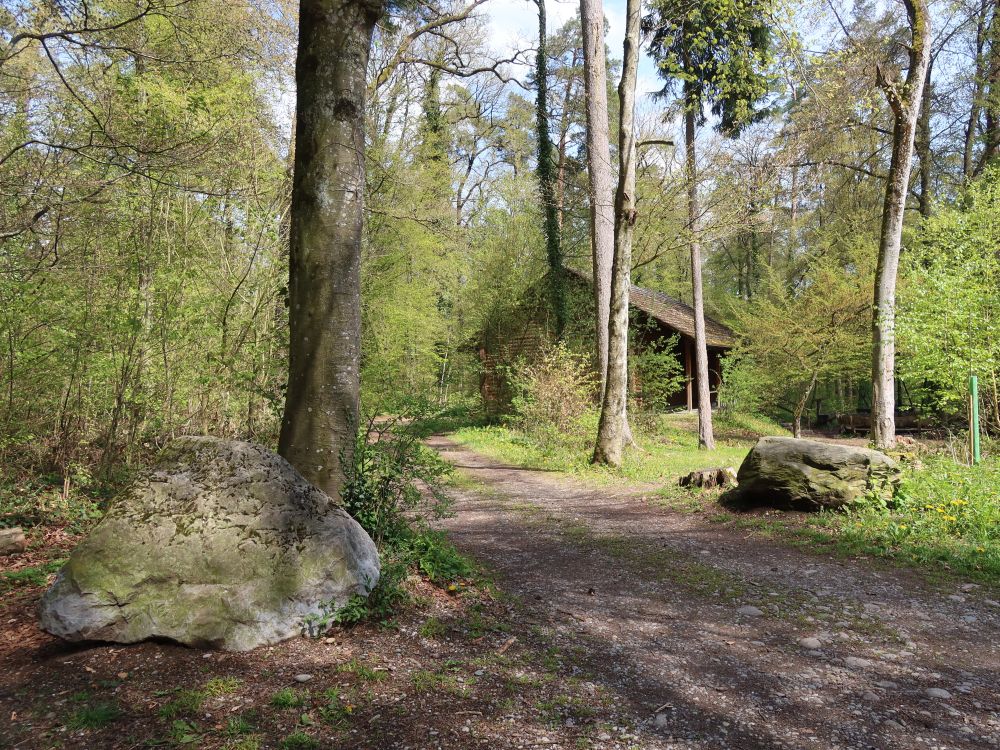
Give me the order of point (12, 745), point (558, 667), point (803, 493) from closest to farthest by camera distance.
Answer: point (12, 745) < point (558, 667) < point (803, 493)

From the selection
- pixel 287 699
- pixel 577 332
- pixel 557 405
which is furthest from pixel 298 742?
pixel 577 332

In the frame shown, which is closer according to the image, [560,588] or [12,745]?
[12,745]

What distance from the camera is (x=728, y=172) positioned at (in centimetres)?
1459

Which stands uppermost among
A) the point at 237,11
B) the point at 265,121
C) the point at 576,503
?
the point at 237,11

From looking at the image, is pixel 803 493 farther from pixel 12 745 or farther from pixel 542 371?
pixel 542 371

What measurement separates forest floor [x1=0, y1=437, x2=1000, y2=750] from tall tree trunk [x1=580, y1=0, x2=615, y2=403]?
26.5 feet

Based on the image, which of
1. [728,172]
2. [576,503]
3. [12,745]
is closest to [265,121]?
[576,503]

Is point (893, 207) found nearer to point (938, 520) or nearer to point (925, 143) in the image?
point (938, 520)

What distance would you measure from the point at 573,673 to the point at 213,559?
1915 millimetres

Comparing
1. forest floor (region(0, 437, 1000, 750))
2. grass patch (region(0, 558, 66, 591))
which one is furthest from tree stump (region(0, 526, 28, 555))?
grass patch (region(0, 558, 66, 591))

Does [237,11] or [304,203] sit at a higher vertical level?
[237,11]

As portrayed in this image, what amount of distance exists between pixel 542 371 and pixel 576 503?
23.3ft

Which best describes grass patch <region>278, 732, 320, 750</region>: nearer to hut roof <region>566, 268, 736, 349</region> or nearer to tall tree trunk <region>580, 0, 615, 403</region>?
tall tree trunk <region>580, 0, 615, 403</region>

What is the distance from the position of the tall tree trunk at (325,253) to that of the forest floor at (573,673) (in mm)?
1291
